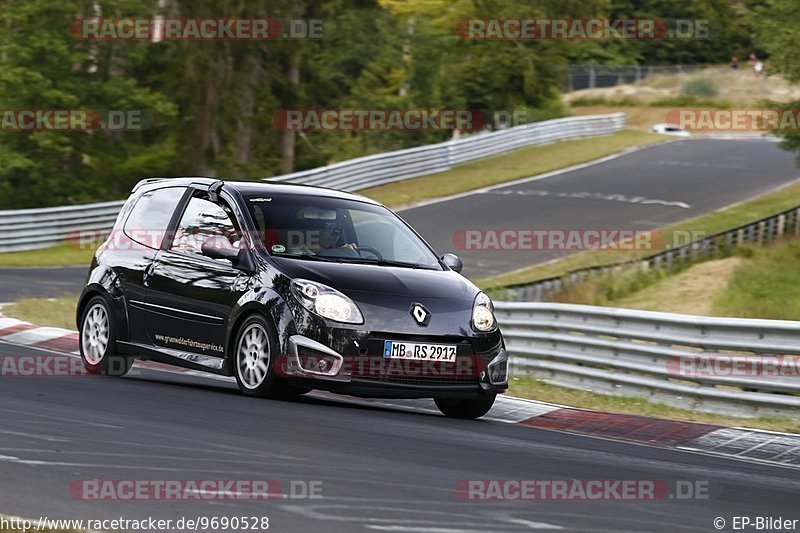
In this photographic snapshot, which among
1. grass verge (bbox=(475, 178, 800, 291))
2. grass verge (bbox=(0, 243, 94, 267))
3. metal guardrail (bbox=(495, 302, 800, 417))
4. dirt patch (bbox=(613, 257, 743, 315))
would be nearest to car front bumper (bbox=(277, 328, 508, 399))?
metal guardrail (bbox=(495, 302, 800, 417))

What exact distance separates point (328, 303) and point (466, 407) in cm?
156

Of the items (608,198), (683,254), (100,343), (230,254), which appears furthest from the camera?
(608,198)

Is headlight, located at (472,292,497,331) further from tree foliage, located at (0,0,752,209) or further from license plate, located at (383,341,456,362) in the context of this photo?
tree foliage, located at (0,0,752,209)

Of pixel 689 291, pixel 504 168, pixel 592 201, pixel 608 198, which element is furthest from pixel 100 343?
pixel 504 168

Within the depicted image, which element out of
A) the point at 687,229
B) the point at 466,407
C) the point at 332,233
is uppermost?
the point at 332,233

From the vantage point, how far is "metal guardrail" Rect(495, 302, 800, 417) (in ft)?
37.0

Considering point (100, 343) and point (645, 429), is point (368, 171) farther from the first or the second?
point (645, 429)

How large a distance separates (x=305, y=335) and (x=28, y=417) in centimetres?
203

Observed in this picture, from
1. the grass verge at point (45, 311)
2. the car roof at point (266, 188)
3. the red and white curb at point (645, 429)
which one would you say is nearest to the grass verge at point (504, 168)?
the grass verge at point (45, 311)

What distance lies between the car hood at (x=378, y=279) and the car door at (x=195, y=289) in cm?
A: 53

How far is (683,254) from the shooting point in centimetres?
2761

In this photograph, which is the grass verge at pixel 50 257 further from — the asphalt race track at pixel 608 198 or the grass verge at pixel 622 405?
the grass verge at pixel 622 405

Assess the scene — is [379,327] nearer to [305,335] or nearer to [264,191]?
[305,335]

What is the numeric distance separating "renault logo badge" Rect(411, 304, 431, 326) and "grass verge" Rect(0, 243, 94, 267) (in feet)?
68.9
